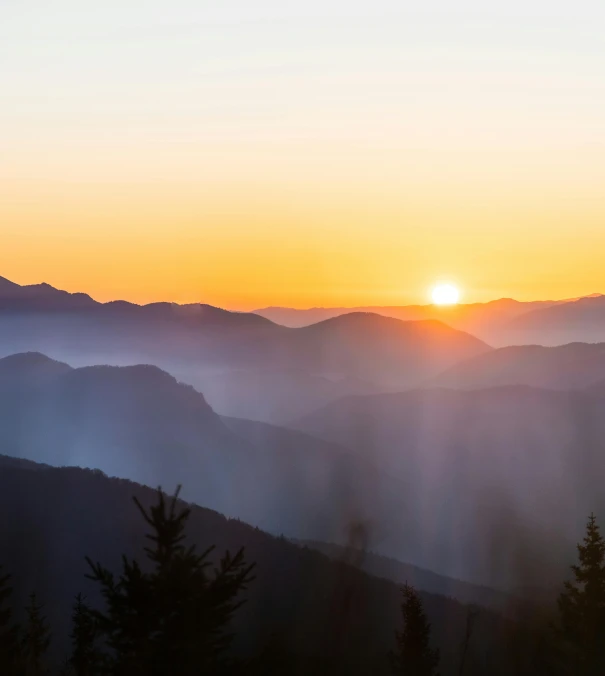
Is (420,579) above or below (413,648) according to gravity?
above

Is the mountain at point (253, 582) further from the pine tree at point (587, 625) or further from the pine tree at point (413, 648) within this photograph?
the pine tree at point (587, 625)

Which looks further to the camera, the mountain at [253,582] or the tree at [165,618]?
A: the mountain at [253,582]

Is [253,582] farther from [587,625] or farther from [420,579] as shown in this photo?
[587,625]

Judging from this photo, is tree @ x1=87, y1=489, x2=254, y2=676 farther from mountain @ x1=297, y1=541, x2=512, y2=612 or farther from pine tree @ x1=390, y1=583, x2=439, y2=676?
mountain @ x1=297, y1=541, x2=512, y2=612

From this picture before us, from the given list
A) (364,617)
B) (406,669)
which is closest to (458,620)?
(364,617)

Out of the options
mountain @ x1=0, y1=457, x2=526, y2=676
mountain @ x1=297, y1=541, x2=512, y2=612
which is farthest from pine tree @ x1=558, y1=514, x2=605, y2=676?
mountain @ x1=297, y1=541, x2=512, y2=612

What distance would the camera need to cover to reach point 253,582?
100875 mm

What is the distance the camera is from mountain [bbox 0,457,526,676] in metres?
86.1

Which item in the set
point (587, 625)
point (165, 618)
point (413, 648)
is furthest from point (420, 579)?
point (165, 618)

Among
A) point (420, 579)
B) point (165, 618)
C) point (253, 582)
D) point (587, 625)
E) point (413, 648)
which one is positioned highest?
point (420, 579)

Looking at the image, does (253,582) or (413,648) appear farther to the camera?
(253,582)

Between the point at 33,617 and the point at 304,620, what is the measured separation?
178ft

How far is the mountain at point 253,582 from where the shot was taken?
282 feet

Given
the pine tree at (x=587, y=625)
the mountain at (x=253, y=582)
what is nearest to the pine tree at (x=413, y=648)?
the pine tree at (x=587, y=625)
